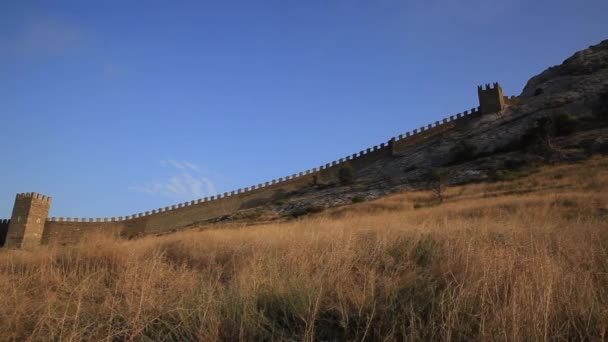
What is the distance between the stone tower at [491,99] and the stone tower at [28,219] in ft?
161

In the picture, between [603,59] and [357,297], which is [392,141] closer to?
[603,59]

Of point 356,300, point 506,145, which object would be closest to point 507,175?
point 506,145

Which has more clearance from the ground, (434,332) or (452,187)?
(452,187)

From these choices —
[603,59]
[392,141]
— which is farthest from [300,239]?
[603,59]

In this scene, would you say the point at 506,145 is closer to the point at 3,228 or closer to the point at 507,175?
the point at 507,175

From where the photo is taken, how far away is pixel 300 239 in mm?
6191

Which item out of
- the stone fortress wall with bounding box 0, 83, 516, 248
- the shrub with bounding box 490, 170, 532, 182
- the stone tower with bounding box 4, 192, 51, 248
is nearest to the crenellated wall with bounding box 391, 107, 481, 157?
the stone fortress wall with bounding box 0, 83, 516, 248

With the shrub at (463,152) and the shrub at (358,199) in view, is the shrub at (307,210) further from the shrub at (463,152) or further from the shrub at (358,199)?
the shrub at (463,152)

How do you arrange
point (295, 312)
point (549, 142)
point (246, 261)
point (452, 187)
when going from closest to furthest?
point (295, 312), point (246, 261), point (452, 187), point (549, 142)

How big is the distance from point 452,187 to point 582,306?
90.9 feet

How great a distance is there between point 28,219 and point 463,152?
149 ft

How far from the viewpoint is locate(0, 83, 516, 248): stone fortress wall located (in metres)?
44.9

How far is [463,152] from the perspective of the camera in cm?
3747

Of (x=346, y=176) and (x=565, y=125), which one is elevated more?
(x=565, y=125)
